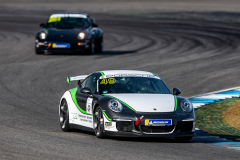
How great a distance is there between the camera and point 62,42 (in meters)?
20.3

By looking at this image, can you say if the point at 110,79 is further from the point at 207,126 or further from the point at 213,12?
the point at 213,12

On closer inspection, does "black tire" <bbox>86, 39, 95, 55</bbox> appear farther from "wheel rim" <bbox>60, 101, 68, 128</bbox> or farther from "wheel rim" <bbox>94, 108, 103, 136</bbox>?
"wheel rim" <bbox>94, 108, 103, 136</bbox>

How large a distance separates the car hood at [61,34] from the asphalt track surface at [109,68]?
726 mm

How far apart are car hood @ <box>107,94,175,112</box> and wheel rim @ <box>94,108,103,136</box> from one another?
379 mm

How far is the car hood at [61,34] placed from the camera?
20188 mm

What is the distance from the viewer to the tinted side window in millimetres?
9656

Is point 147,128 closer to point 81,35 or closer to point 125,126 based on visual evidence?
point 125,126

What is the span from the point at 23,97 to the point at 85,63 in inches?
240

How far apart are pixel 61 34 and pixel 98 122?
1166 centimetres

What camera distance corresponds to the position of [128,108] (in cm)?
863

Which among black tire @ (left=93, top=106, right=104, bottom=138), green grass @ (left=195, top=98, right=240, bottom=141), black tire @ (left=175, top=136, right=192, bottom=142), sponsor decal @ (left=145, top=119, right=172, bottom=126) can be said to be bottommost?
green grass @ (left=195, top=98, right=240, bottom=141)

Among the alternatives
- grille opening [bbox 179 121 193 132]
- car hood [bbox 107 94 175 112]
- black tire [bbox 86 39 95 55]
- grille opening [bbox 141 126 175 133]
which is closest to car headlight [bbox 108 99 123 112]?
car hood [bbox 107 94 175 112]

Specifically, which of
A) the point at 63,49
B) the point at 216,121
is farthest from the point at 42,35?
the point at 216,121

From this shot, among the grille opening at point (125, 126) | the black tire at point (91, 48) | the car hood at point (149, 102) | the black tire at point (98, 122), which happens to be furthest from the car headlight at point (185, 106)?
the black tire at point (91, 48)
